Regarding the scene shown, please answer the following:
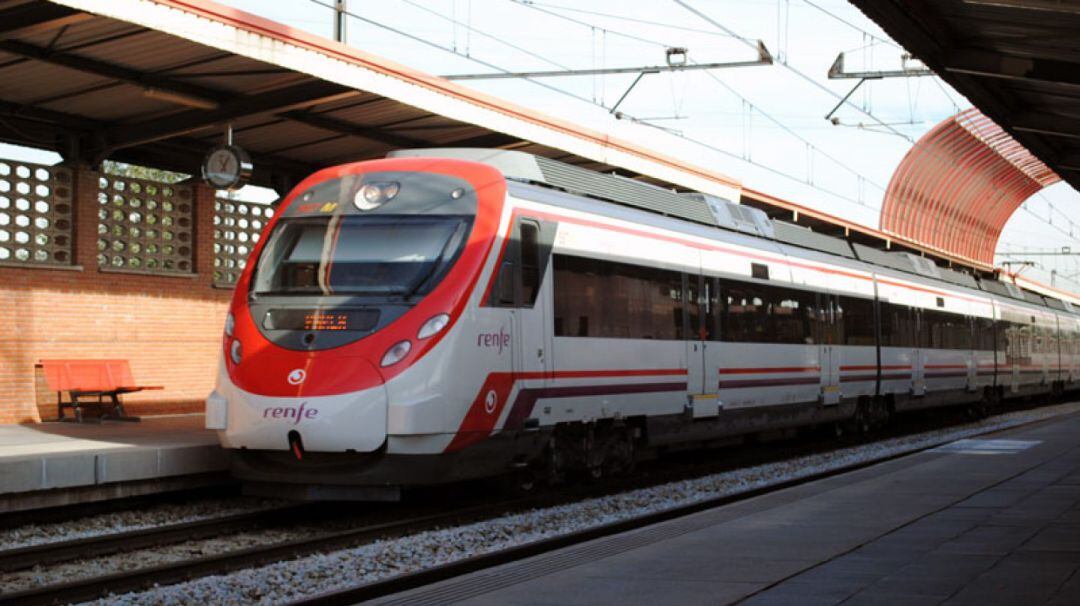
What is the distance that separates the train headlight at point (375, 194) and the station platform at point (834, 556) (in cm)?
395

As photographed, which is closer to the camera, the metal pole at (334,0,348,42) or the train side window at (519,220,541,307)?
the train side window at (519,220,541,307)

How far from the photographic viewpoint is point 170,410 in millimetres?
18766

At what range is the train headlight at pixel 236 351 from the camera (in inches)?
440

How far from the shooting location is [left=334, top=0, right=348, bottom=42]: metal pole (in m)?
19.1

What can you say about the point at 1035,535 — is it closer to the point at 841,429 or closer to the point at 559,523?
the point at 559,523

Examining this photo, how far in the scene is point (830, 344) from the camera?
1988cm

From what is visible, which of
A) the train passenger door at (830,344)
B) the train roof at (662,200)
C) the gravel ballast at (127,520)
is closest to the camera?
the gravel ballast at (127,520)

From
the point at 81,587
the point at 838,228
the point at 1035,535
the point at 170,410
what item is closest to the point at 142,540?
the point at 81,587

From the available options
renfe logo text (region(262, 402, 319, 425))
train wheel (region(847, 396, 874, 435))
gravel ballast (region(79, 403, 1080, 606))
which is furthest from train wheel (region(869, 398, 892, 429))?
renfe logo text (region(262, 402, 319, 425))

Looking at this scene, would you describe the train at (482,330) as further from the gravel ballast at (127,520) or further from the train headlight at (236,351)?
the gravel ballast at (127,520)

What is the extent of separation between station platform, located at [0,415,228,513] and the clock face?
12.4 ft

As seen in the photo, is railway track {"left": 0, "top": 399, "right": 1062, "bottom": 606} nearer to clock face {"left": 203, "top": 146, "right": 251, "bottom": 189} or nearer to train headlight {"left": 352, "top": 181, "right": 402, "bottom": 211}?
train headlight {"left": 352, "top": 181, "right": 402, "bottom": 211}

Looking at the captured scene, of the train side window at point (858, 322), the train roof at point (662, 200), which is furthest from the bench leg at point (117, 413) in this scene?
the train side window at point (858, 322)

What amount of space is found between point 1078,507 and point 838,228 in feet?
84.1
